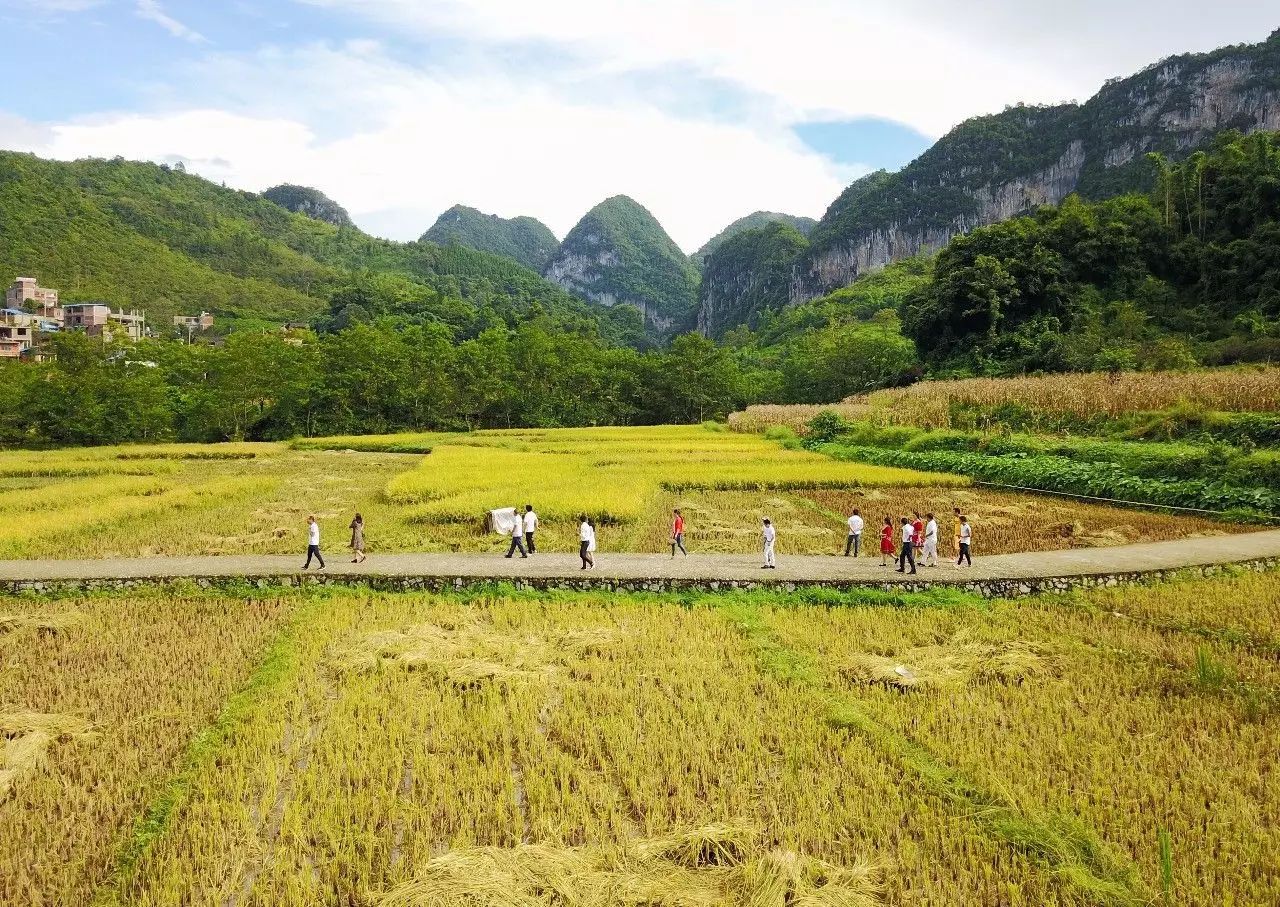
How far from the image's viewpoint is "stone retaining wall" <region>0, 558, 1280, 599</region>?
38.0 ft

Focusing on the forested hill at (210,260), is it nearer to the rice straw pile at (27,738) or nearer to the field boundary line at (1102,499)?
the field boundary line at (1102,499)

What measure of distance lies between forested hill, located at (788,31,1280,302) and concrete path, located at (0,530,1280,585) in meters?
94.4

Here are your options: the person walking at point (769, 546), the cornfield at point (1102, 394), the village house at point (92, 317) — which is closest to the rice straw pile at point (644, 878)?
Answer: the person walking at point (769, 546)

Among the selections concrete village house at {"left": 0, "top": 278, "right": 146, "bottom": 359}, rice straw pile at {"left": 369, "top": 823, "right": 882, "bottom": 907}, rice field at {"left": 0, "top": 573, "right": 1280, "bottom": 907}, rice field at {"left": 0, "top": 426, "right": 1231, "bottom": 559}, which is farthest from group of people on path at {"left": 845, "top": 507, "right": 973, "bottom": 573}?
concrete village house at {"left": 0, "top": 278, "right": 146, "bottom": 359}

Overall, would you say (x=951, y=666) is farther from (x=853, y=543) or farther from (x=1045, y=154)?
(x=1045, y=154)

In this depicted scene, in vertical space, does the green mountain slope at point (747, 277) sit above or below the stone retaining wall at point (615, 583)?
above

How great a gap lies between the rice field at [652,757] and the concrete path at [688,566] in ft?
4.65

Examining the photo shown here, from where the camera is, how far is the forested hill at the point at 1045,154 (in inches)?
3634

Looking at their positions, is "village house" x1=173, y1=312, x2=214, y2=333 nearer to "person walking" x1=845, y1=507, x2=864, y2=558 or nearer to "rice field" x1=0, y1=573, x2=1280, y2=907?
"rice field" x1=0, y1=573, x2=1280, y2=907

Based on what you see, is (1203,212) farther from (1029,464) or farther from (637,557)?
(637,557)

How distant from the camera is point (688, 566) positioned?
12.9 meters

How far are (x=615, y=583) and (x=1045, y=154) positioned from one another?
133m

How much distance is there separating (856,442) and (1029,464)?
1271cm

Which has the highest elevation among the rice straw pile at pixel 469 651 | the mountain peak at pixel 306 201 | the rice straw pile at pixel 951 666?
the mountain peak at pixel 306 201
